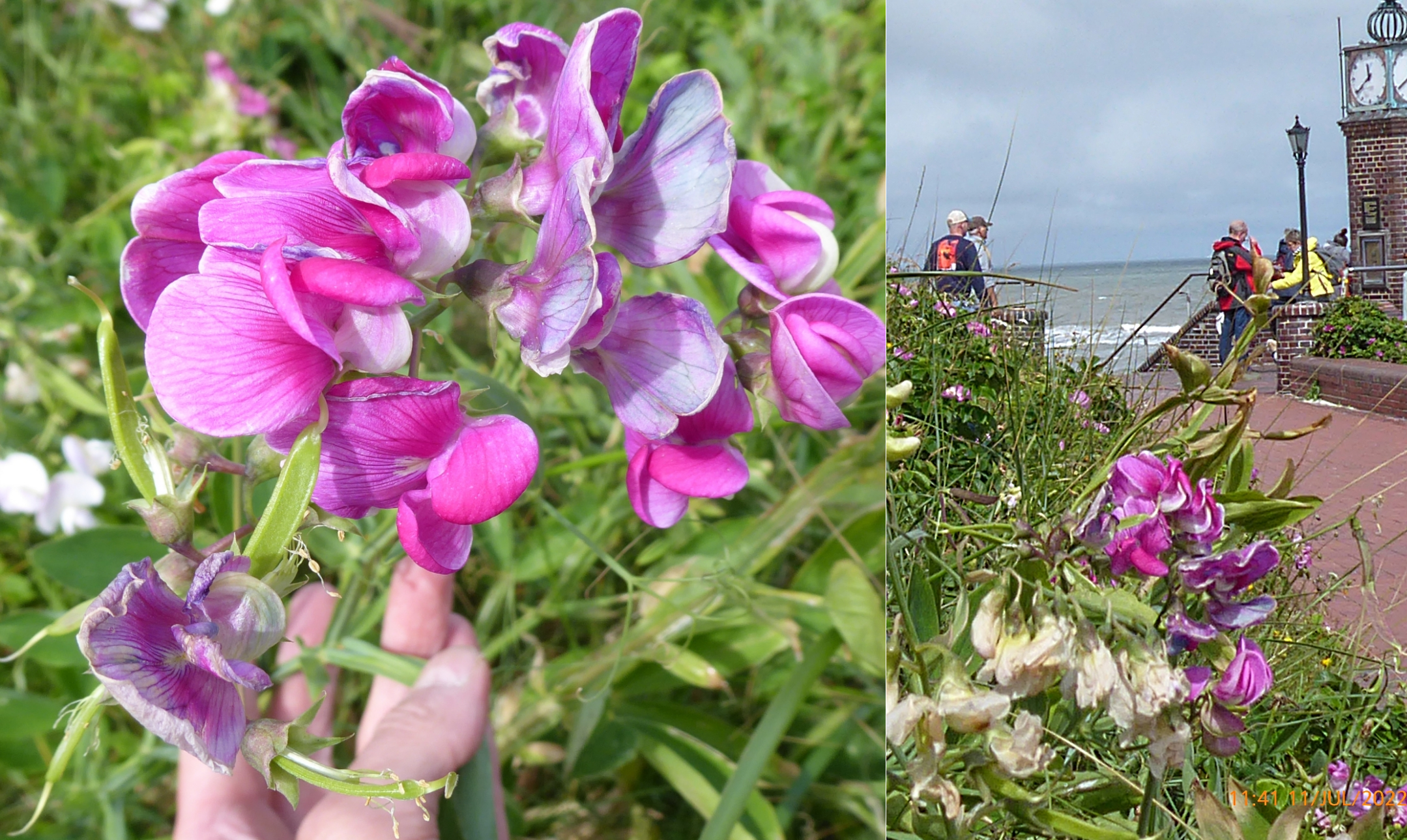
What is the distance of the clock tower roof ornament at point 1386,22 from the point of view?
2.23ft

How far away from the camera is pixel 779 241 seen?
471 mm

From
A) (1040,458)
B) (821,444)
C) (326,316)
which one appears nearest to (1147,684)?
(1040,458)

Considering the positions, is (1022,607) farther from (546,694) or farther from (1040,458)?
(546,694)

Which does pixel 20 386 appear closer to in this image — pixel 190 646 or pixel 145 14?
pixel 145 14

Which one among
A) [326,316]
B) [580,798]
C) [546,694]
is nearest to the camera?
[326,316]

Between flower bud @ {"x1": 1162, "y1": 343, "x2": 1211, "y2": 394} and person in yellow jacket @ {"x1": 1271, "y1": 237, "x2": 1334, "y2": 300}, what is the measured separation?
0.08 metres

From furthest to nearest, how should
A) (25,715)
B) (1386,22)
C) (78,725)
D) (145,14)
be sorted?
(145,14), (25,715), (1386,22), (78,725)

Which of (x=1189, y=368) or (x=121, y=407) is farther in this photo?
(x=1189, y=368)

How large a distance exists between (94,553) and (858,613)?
2.10 feet

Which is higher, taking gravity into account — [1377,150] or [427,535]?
[1377,150]

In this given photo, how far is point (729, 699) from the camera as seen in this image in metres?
1.10

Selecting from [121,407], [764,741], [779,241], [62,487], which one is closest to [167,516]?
[121,407]

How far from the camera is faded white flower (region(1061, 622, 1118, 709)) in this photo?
60 cm

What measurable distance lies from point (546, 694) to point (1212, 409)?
666 millimetres
